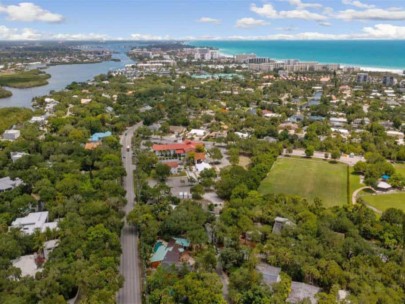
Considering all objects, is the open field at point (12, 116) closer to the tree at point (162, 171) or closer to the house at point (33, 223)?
the tree at point (162, 171)

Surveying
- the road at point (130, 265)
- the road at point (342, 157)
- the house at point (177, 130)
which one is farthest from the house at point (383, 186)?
the house at point (177, 130)

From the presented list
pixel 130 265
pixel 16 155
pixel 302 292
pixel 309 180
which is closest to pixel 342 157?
pixel 309 180

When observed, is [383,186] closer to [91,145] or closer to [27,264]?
[27,264]

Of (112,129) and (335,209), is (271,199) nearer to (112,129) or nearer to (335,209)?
(335,209)

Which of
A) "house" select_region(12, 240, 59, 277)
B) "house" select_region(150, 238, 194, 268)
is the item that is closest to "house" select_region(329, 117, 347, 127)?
"house" select_region(150, 238, 194, 268)

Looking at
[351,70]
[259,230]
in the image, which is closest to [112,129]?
[259,230]

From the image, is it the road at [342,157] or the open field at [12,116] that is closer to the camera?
the road at [342,157]
